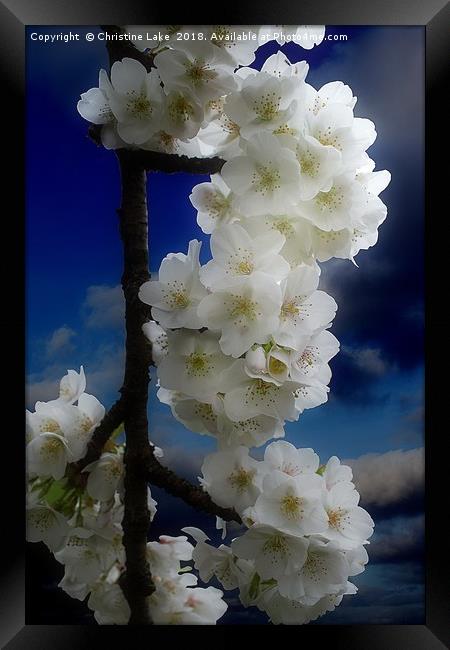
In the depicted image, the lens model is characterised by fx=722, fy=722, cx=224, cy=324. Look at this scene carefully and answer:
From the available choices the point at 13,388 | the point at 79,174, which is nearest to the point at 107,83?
the point at 79,174

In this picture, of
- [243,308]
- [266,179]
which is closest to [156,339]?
[243,308]

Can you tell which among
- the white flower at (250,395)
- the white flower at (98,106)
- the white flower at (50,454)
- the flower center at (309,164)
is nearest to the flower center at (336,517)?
the white flower at (250,395)

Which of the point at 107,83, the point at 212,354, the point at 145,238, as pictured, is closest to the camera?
the point at 212,354

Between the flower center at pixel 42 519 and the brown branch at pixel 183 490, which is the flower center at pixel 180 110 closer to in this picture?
the brown branch at pixel 183 490

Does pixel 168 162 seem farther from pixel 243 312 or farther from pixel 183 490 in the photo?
pixel 183 490

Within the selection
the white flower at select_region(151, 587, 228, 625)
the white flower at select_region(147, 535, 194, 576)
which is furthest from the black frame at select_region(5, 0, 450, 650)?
the white flower at select_region(147, 535, 194, 576)

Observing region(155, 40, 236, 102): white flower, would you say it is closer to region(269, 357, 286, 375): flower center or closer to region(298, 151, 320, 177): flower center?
region(298, 151, 320, 177): flower center

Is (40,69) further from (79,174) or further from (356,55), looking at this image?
(356,55)
